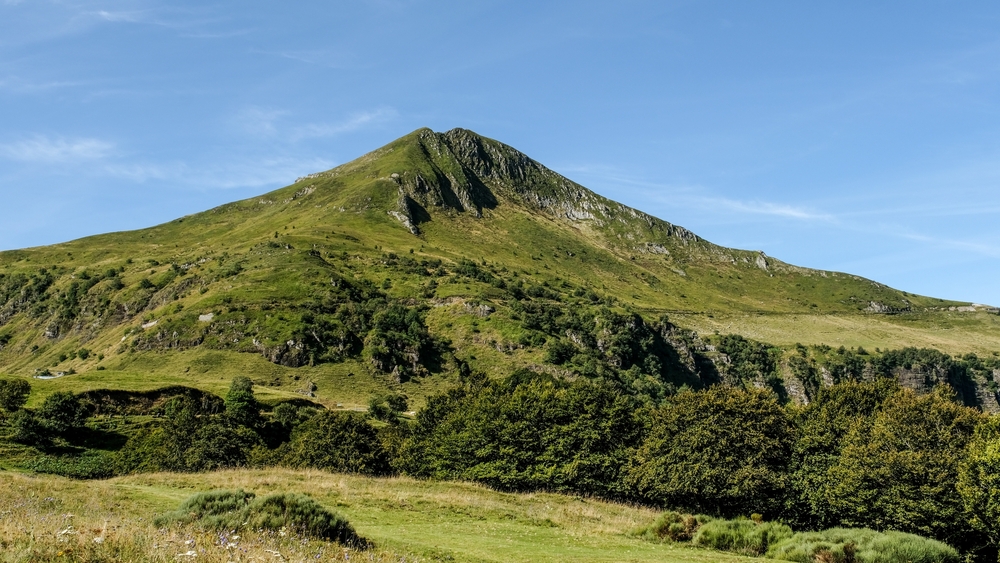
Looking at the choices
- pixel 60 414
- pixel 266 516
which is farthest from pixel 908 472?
pixel 60 414

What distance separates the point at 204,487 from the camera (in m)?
32.6

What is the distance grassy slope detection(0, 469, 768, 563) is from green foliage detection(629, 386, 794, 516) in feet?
46.0

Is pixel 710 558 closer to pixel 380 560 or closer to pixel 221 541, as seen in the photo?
pixel 380 560

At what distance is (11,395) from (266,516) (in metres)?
73.6

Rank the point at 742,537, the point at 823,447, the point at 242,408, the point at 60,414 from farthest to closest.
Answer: the point at 242,408 → the point at 60,414 → the point at 823,447 → the point at 742,537

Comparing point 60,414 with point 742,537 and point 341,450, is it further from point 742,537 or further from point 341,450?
point 742,537

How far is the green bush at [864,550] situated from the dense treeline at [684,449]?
46.0 feet

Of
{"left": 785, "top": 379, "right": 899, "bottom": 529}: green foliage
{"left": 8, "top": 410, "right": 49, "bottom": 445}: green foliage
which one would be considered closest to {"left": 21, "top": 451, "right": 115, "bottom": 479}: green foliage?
{"left": 8, "top": 410, "right": 49, "bottom": 445}: green foliage

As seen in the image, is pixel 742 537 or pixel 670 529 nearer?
pixel 742 537

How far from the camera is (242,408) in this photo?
8694cm

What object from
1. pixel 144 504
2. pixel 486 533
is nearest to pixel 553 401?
pixel 486 533

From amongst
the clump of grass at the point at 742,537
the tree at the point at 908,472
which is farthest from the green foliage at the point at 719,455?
the clump of grass at the point at 742,537

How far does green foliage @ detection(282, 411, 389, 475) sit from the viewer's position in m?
63.7

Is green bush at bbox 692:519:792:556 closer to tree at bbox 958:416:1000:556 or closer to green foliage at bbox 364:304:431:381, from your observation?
tree at bbox 958:416:1000:556
